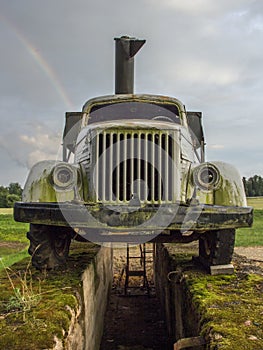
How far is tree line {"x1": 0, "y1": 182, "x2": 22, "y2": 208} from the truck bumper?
142ft

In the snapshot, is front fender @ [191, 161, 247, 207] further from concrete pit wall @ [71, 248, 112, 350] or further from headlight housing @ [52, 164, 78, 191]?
concrete pit wall @ [71, 248, 112, 350]

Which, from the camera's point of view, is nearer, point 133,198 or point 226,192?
point 133,198

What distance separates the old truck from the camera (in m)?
3.77

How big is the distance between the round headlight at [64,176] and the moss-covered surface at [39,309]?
92cm

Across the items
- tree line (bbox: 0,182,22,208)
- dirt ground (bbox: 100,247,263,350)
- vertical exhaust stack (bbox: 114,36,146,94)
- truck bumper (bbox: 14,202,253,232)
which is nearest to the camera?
truck bumper (bbox: 14,202,253,232)

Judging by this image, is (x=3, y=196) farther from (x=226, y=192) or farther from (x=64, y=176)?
(x=226, y=192)

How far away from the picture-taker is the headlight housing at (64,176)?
441 centimetres

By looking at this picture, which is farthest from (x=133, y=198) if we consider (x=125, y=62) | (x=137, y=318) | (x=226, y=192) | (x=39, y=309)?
(x=125, y=62)

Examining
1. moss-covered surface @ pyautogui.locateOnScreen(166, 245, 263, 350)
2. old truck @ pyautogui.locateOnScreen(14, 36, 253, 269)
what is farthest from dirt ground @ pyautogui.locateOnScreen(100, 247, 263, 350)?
old truck @ pyautogui.locateOnScreen(14, 36, 253, 269)

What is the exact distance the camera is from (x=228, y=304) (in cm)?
326

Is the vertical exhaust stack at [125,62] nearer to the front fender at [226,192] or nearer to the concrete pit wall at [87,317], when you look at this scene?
the front fender at [226,192]

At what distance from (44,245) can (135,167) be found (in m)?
1.27

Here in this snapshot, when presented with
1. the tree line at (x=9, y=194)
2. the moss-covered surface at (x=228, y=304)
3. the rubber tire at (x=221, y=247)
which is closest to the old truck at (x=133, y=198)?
the rubber tire at (x=221, y=247)

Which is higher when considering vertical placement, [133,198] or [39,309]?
[133,198]
